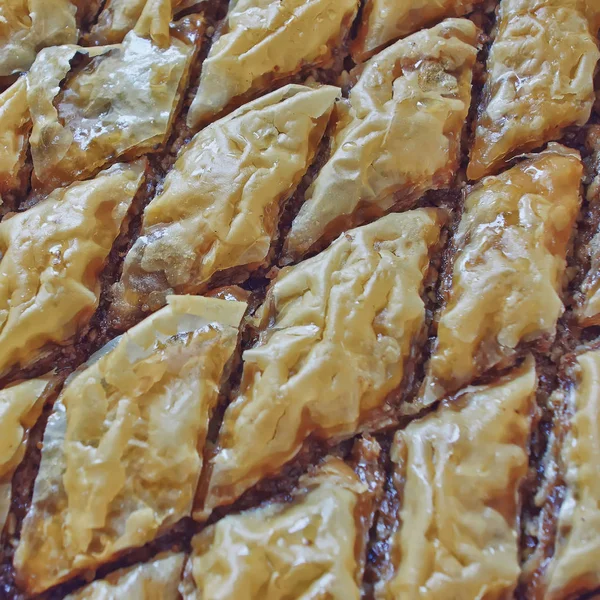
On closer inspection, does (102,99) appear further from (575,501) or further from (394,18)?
(575,501)

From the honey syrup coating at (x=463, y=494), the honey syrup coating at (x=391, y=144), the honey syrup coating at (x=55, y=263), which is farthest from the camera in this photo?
the honey syrup coating at (x=391, y=144)

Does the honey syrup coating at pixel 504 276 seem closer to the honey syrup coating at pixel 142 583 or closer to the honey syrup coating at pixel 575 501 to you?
the honey syrup coating at pixel 575 501

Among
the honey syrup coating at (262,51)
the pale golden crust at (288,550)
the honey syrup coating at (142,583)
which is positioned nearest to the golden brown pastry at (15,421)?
the honey syrup coating at (142,583)

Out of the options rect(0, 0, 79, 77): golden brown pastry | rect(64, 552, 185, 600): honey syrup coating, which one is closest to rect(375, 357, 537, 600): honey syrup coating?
rect(64, 552, 185, 600): honey syrup coating

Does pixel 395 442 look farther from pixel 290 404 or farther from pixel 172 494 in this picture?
pixel 172 494

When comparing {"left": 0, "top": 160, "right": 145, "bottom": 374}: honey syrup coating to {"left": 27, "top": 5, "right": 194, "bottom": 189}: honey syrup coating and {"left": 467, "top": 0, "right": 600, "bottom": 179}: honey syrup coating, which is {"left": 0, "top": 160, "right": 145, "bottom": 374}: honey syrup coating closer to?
{"left": 27, "top": 5, "right": 194, "bottom": 189}: honey syrup coating
